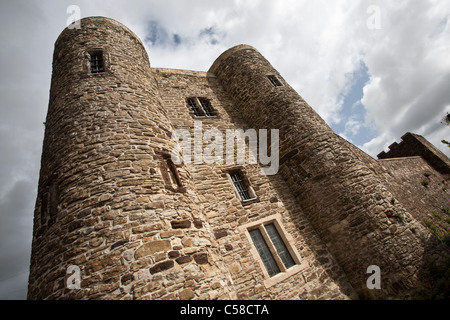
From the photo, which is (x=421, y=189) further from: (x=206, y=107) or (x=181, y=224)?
(x=181, y=224)

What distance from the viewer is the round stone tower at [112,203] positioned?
3439 mm

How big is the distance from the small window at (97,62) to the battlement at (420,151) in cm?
1852

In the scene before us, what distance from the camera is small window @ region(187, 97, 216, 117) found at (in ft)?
29.3

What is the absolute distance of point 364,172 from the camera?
6727 millimetres

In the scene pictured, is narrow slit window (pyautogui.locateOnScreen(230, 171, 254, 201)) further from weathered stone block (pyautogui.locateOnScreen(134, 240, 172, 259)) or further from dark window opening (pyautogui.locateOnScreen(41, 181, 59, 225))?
dark window opening (pyautogui.locateOnScreen(41, 181, 59, 225))

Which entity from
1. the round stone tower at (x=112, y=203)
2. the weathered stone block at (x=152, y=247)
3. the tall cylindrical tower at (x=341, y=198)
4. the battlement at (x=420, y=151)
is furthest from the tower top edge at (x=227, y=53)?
the battlement at (x=420, y=151)

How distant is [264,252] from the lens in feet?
19.5

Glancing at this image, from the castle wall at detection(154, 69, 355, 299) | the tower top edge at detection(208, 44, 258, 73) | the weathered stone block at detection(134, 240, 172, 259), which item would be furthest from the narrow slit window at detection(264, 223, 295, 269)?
the tower top edge at detection(208, 44, 258, 73)

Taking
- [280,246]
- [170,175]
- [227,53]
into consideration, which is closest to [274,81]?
[227,53]

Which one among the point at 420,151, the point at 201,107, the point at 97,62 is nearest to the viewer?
the point at 97,62

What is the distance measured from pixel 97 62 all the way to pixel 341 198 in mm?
8919

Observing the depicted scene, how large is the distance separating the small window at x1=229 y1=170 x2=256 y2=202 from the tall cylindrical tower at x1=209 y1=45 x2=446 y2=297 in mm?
1656

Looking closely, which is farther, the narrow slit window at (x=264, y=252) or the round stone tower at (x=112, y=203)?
the narrow slit window at (x=264, y=252)

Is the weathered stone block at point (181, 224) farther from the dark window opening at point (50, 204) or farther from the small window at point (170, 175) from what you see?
the dark window opening at point (50, 204)
